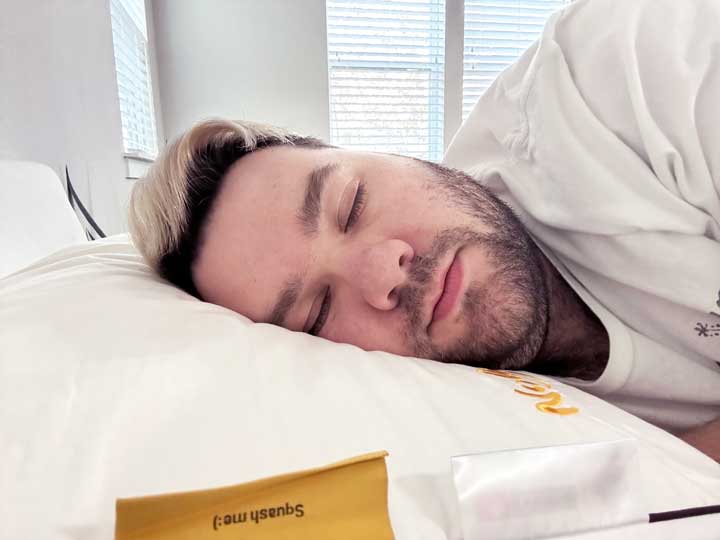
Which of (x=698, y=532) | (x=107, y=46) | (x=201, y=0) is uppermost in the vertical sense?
→ (x=201, y=0)

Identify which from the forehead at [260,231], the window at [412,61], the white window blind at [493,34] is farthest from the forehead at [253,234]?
the white window blind at [493,34]

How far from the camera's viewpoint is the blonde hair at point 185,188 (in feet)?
2.35

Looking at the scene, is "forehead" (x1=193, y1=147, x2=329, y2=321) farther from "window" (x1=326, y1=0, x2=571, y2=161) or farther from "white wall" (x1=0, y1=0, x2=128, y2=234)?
"window" (x1=326, y1=0, x2=571, y2=161)

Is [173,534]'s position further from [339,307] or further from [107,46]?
[107,46]

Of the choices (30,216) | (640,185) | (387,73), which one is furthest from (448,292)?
(387,73)

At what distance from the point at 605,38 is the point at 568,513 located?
25.0 inches

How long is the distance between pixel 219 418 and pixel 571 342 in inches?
22.6

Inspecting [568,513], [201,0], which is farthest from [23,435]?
[201,0]

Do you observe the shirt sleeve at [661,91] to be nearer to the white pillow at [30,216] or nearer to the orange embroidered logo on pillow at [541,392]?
the orange embroidered logo on pillow at [541,392]

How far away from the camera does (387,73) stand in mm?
2902

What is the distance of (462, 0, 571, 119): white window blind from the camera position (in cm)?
294

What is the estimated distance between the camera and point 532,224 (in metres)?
0.77

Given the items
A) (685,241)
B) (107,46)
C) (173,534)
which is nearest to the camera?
(173,534)

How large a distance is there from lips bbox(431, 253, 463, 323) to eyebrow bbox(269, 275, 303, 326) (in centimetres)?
17
